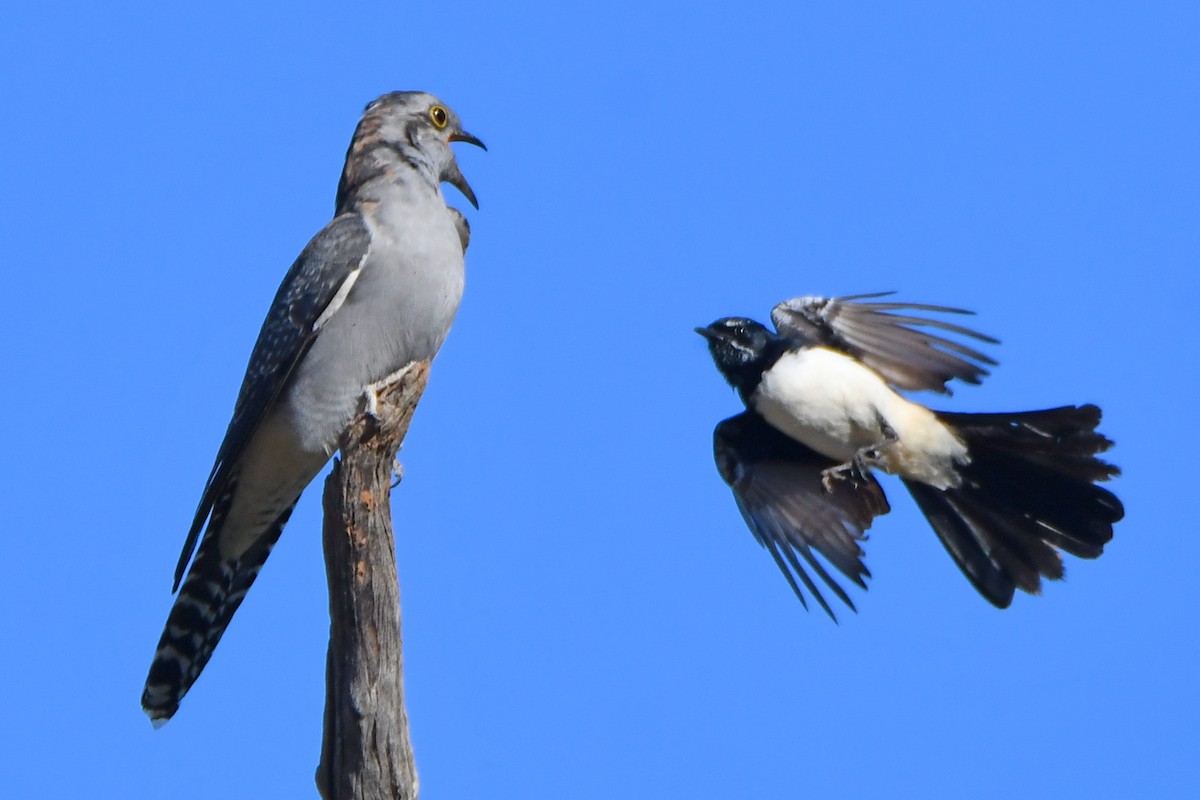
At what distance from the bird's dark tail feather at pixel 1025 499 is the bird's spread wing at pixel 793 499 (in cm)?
44

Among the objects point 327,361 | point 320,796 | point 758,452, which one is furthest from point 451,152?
point 320,796

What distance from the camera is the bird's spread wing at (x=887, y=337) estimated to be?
6938mm

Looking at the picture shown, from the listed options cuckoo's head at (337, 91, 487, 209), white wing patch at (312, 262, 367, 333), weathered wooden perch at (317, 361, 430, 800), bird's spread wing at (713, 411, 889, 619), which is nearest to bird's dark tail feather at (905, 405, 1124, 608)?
bird's spread wing at (713, 411, 889, 619)

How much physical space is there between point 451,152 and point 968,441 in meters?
2.84

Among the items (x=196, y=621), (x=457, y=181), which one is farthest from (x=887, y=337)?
(x=196, y=621)

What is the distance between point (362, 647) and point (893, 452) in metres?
2.94

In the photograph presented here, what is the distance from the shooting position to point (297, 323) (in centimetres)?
631

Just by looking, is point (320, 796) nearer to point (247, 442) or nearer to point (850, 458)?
point (247, 442)

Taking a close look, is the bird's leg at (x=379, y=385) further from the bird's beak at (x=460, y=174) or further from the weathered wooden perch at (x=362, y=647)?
the bird's beak at (x=460, y=174)

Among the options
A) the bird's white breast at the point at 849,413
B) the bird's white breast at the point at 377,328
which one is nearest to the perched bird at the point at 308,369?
the bird's white breast at the point at 377,328

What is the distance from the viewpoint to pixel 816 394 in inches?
268

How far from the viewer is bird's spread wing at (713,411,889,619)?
6969mm

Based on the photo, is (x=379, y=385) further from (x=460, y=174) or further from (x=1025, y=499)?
(x=1025, y=499)

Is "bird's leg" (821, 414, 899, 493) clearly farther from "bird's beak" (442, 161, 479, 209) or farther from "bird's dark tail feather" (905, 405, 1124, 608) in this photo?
"bird's beak" (442, 161, 479, 209)
